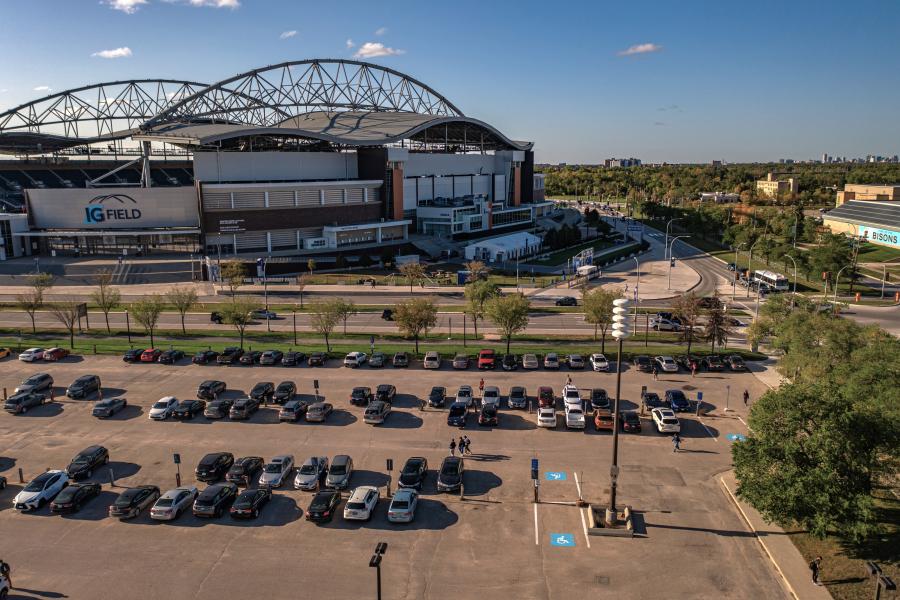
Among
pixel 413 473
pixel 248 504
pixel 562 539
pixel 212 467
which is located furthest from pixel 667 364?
pixel 212 467

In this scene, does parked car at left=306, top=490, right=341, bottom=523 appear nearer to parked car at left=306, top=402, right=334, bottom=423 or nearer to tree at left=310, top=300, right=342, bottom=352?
parked car at left=306, top=402, right=334, bottom=423

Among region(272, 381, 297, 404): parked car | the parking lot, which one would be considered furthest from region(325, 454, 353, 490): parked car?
region(272, 381, 297, 404): parked car

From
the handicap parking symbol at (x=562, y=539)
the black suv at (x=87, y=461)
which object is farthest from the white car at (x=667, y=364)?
the black suv at (x=87, y=461)

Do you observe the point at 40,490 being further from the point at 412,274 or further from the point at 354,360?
the point at 412,274

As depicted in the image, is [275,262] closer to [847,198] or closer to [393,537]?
[393,537]

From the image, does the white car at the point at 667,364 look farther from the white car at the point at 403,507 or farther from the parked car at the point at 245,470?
the parked car at the point at 245,470

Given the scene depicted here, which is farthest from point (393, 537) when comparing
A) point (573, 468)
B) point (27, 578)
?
point (27, 578)
